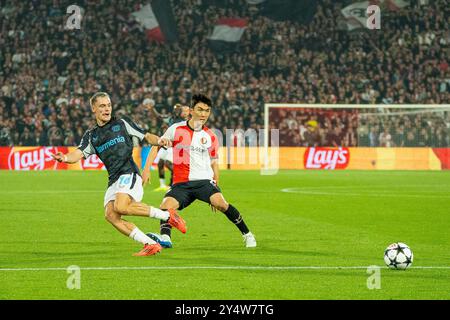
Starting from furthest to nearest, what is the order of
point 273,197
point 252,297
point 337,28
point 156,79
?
point 337,28 → point 156,79 → point 273,197 → point 252,297

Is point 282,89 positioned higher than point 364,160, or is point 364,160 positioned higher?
point 282,89

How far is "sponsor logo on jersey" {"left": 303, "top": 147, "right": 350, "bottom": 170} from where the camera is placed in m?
40.5

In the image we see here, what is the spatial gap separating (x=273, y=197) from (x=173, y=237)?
364 inches

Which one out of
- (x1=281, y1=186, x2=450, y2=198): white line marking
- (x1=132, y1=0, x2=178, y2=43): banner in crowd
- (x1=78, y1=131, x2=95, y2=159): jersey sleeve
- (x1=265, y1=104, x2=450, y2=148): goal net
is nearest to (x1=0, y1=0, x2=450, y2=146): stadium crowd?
(x1=265, y1=104, x2=450, y2=148): goal net

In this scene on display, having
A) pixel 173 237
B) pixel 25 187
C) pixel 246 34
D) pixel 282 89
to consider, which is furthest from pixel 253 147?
pixel 173 237

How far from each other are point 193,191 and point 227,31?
3508 cm

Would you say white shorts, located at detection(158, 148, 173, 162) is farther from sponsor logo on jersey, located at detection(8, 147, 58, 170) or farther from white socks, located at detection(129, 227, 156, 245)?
white socks, located at detection(129, 227, 156, 245)

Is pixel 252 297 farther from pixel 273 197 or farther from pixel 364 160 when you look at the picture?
pixel 364 160

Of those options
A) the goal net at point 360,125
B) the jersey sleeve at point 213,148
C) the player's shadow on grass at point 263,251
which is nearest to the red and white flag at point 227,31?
the goal net at point 360,125

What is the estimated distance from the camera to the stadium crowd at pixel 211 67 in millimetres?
40031

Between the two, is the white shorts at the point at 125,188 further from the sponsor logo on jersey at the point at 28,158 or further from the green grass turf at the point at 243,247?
the sponsor logo on jersey at the point at 28,158

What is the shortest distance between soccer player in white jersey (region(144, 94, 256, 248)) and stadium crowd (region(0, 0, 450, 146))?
82.5 feet

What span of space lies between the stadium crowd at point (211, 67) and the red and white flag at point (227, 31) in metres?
0.48

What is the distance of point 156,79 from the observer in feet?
140
